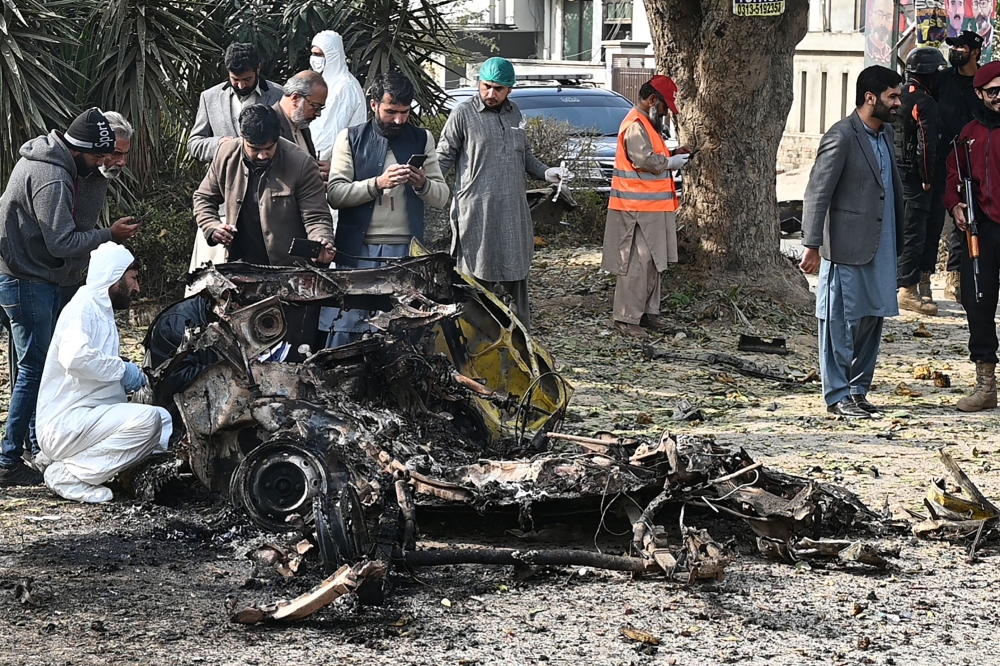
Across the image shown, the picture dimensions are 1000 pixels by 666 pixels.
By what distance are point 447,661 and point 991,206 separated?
543 centimetres

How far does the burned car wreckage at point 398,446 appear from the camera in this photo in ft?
18.1

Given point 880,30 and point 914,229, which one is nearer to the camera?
point 914,229

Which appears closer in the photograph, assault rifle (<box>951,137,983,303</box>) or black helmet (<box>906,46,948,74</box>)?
assault rifle (<box>951,137,983,303</box>)

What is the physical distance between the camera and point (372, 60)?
11758 mm

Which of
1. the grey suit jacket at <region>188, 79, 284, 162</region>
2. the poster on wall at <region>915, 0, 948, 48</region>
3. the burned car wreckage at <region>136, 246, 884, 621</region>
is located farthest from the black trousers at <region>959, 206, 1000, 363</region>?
the poster on wall at <region>915, 0, 948, 48</region>

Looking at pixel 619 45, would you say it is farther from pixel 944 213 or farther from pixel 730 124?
pixel 730 124

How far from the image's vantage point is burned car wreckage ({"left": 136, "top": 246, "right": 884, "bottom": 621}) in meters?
5.53

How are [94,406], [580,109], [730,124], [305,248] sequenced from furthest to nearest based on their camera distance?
[580,109] → [730,124] → [305,248] → [94,406]

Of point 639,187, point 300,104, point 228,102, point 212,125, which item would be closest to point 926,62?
point 639,187

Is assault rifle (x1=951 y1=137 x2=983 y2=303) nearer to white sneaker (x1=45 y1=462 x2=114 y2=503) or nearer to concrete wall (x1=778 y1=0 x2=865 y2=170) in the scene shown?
white sneaker (x1=45 y1=462 x2=114 y2=503)

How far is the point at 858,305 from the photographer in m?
8.47

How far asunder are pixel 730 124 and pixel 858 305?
4048 millimetres

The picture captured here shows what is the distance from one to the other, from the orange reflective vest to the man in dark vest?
2900 mm

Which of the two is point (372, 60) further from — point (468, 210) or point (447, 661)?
point (447, 661)
